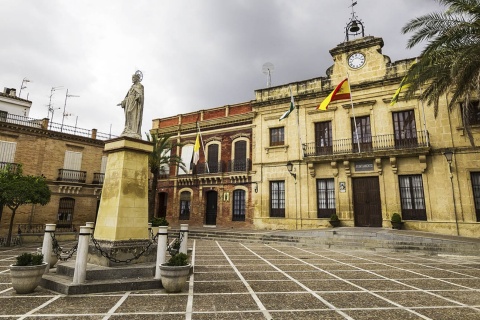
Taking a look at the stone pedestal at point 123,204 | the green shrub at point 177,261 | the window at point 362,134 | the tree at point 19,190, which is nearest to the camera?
the green shrub at point 177,261

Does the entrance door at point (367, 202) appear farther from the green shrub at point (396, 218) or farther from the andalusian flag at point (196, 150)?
the andalusian flag at point (196, 150)

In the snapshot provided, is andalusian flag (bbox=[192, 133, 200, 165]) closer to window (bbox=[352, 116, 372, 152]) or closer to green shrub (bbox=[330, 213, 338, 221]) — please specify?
green shrub (bbox=[330, 213, 338, 221])

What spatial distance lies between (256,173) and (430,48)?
508 inches

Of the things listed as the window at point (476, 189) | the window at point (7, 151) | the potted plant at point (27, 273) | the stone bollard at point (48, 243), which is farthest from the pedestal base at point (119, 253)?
the window at point (7, 151)

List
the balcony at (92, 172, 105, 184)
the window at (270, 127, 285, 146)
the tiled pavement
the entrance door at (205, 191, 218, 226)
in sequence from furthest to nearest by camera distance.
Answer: the entrance door at (205, 191, 218, 226) → the balcony at (92, 172, 105, 184) → the window at (270, 127, 285, 146) → the tiled pavement

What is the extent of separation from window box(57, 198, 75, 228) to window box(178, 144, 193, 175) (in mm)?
8570

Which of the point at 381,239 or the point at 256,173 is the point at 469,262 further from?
the point at 256,173

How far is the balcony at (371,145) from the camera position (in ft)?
51.7

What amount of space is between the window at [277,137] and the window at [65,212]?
1579 cm

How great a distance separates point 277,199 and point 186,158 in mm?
9333

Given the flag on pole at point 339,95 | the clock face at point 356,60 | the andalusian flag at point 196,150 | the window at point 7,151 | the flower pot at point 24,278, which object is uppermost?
the clock face at point 356,60

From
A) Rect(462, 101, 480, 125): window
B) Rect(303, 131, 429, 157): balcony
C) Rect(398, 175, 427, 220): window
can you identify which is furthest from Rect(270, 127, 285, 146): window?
Rect(462, 101, 480, 125): window

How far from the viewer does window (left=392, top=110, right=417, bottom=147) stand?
16.2 meters

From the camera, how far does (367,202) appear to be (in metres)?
16.7
